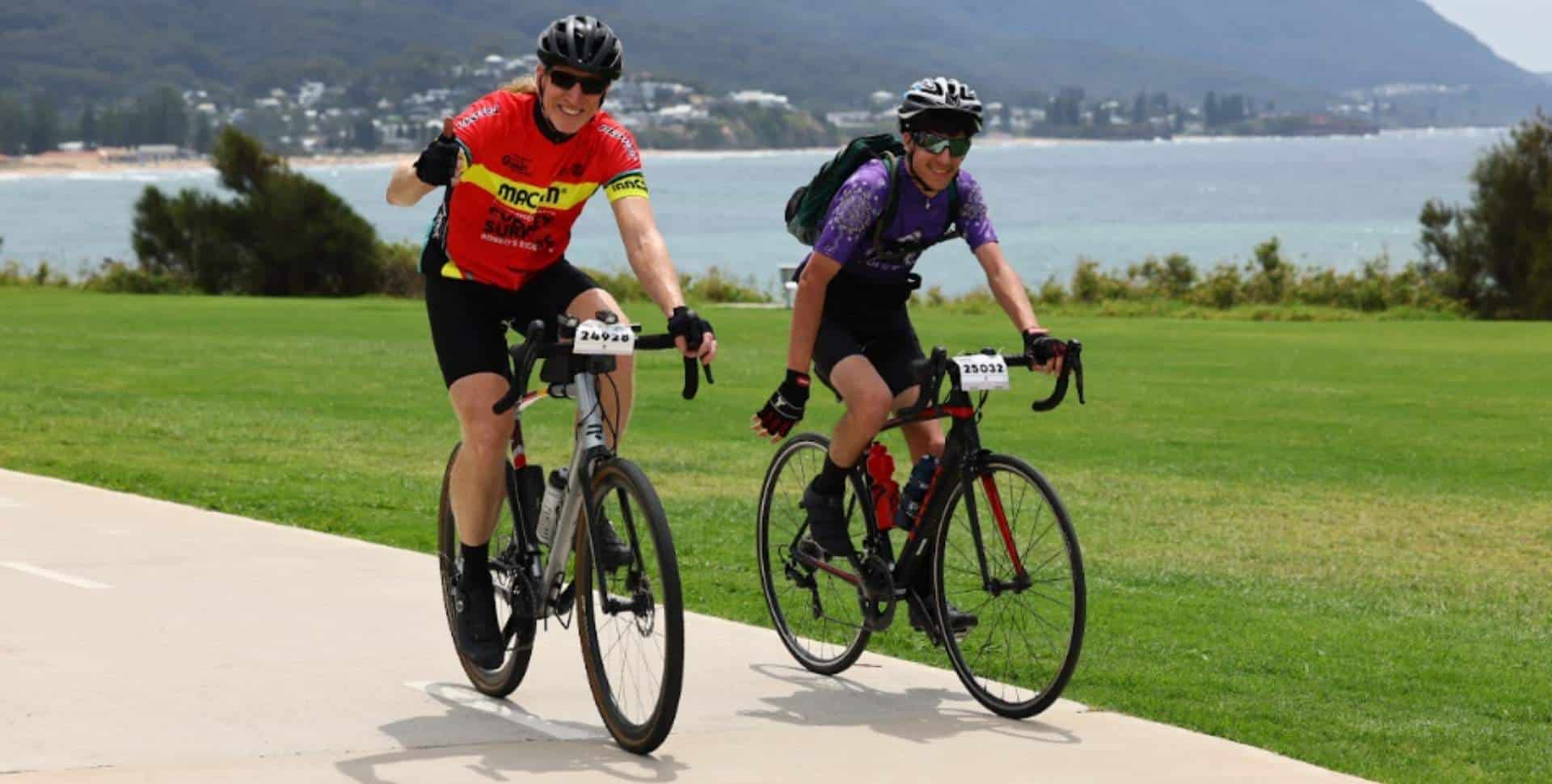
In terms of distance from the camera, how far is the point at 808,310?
7043 millimetres

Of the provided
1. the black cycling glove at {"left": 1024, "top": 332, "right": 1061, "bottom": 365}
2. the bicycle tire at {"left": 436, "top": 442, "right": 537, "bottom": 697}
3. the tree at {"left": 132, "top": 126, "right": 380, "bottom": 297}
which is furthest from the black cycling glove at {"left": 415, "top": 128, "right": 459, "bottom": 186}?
the tree at {"left": 132, "top": 126, "right": 380, "bottom": 297}

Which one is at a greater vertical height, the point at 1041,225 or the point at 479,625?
the point at 1041,225

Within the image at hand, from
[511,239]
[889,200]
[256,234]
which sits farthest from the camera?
[256,234]

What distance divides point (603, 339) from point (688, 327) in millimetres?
252

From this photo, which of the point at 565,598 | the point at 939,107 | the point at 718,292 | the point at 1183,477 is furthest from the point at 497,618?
the point at 718,292

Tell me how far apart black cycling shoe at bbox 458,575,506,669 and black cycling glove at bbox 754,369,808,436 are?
3.33ft

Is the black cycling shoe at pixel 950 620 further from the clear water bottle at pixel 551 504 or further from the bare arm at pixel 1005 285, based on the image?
the clear water bottle at pixel 551 504

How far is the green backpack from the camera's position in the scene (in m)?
7.00

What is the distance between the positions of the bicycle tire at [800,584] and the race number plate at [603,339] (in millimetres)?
1467

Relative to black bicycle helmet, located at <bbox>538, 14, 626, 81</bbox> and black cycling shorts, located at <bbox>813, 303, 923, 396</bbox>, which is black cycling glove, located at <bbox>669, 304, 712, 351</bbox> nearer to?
black bicycle helmet, located at <bbox>538, 14, 626, 81</bbox>

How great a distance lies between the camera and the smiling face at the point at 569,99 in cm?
632

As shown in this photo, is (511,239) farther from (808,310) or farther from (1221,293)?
(1221,293)

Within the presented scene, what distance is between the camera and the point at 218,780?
217 inches

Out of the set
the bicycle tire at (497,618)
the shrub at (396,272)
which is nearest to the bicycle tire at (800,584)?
the bicycle tire at (497,618)
